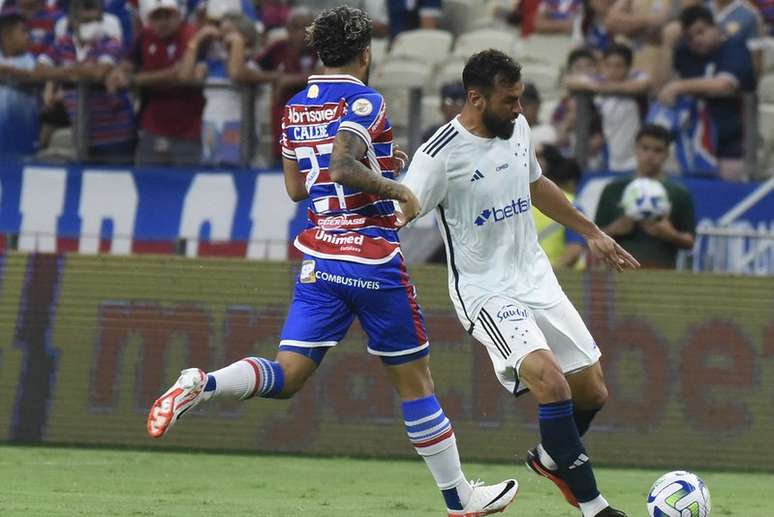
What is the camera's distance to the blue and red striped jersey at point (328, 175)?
7668 millimetres

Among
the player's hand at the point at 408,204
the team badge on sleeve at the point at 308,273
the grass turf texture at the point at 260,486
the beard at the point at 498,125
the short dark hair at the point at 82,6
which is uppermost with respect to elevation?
the beard at the point at 498,125

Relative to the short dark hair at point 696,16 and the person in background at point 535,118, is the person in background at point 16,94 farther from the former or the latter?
the short dark hair at point 696,16

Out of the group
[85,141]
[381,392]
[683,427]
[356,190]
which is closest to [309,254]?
[356,190]

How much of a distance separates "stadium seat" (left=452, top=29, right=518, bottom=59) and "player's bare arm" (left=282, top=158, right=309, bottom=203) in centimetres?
983

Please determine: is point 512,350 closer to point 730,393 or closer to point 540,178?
point 540,178

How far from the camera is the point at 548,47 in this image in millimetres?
17438

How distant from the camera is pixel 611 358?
456 inches

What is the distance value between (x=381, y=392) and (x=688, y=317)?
227 centimetres

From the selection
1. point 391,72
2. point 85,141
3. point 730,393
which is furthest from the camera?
→ point 391,72

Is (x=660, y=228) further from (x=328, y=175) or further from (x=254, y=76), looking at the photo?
(x=328, y=175)

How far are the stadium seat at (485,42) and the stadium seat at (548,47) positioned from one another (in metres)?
0.20

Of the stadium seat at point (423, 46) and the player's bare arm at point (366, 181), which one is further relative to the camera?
the stadium seat at point (423, 46)

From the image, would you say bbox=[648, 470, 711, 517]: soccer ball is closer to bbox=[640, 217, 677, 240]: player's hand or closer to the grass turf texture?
the grass turf texture

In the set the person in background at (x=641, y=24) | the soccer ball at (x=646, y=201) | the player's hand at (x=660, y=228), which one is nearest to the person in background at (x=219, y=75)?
the person in background at (x=641, y=24)
